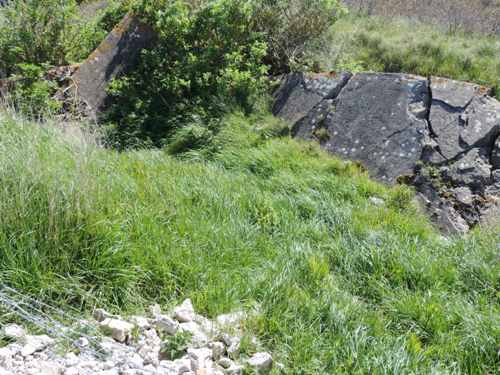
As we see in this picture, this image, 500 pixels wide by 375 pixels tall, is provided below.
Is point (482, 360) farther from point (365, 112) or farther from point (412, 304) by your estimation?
point (365, 112)

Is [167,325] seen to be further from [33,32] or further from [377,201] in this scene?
[33,32]

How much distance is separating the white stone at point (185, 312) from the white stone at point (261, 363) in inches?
19.4

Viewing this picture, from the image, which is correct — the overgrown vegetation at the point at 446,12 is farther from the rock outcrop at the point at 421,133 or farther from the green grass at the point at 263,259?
the green grass at the point at 263,259

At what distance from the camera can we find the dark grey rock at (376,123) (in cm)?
504

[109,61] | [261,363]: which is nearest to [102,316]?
[261,363]

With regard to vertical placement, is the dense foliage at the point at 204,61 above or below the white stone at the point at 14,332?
above

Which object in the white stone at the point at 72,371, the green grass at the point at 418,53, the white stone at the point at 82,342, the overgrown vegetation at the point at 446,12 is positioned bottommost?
the white stone at the point at 82,342

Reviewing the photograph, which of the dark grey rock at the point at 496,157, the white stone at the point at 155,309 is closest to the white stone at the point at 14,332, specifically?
the white stone at the point at 155,309

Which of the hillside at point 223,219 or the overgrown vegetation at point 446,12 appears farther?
the overgrown vegetation at point 446,12

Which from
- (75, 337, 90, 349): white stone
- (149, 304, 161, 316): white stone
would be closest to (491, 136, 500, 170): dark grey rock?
(149, 304, 161, 316): white stone

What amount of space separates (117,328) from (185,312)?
43cm

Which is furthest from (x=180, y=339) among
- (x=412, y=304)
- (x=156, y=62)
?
(x=156, y=62)

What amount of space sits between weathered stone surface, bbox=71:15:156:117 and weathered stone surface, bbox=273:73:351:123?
2.16 metres

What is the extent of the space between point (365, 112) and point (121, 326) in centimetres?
388
